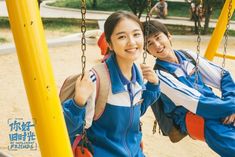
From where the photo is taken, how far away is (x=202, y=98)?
2379 millimetres

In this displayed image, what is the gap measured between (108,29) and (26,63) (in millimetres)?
696

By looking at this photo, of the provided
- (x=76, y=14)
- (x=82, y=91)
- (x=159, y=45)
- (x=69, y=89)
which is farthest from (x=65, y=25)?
(x=82, y=91)

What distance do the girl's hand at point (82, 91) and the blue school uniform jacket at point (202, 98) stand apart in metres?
0.93

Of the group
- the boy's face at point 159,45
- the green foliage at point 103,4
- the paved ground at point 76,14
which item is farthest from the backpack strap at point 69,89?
the green foliage at point 103,4

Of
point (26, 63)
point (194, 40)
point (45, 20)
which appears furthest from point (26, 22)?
point (45, 20)

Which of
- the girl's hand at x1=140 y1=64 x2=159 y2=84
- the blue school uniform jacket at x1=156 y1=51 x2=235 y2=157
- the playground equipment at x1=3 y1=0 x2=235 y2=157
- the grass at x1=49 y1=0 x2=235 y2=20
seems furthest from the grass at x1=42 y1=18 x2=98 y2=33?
the playground equipment at x1=3 y1=0 x2=235 y2=157

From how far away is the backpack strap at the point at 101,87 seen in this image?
176 centimetres

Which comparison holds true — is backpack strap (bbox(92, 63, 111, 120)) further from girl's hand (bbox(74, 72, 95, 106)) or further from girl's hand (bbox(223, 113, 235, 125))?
girl's hand (bbox(223, 113, 235, 125))

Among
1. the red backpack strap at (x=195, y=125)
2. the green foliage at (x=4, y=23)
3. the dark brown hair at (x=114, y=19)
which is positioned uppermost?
the dark brown hair at (x=114, y=19)

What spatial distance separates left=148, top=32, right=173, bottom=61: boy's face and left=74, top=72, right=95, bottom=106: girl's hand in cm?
93

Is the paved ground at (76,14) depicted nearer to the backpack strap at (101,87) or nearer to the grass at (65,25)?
the grass at (65,25)

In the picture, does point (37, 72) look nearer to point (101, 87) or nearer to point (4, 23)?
point (101, 87)

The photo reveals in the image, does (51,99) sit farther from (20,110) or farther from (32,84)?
(20,110)

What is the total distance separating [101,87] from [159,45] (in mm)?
779
